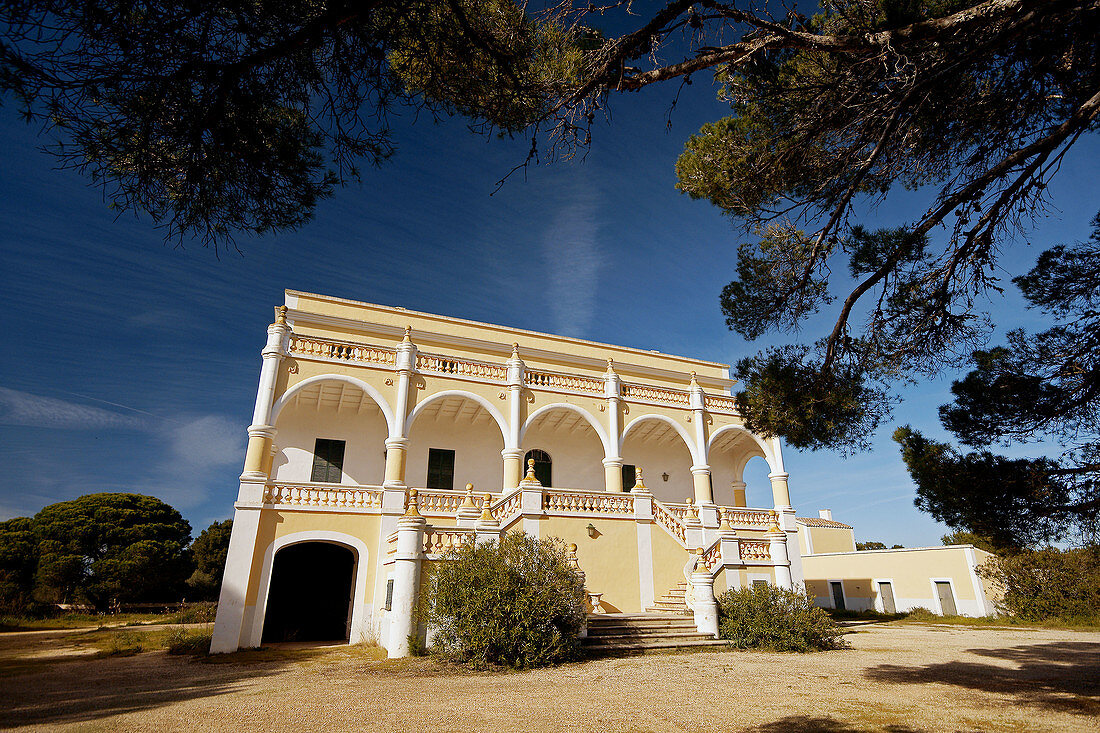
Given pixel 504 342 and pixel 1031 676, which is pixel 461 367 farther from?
pixel 1031 676

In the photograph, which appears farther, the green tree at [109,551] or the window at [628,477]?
the green tree at [109,551]

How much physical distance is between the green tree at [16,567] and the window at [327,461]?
1526 cm

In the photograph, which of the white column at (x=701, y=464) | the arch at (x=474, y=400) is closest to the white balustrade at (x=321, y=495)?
the arch at (x=474, y=400)

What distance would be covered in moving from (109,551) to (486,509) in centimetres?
2472

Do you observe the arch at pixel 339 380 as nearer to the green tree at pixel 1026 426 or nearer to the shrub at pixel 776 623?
the shrub at pixel 776 623

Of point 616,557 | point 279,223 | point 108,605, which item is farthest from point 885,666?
point 108,605

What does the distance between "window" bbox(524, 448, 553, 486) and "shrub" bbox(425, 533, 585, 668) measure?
8509 millimetres

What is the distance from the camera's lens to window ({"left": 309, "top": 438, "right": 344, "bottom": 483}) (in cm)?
1677

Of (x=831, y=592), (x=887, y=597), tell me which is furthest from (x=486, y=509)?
(x=831, y=592)

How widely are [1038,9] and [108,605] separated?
33933 mm

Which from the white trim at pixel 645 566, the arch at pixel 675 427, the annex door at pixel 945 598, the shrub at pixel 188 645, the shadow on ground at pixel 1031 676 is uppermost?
the arch at pixel 675 427

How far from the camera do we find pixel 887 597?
26.5m

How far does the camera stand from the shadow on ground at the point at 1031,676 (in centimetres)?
640

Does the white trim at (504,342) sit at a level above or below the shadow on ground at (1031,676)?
above
